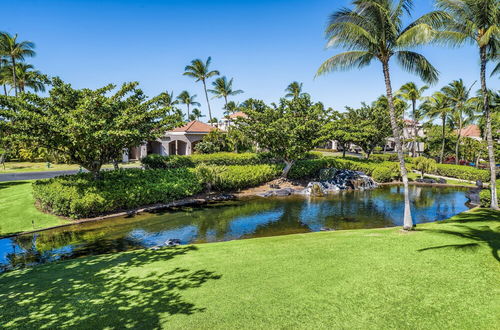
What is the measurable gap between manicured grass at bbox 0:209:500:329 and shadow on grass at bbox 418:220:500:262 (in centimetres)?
5

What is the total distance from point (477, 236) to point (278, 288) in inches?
309

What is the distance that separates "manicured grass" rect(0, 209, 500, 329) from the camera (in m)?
5.38

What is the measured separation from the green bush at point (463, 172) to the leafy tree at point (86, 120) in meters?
32.0

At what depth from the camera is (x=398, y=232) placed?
11.3 m

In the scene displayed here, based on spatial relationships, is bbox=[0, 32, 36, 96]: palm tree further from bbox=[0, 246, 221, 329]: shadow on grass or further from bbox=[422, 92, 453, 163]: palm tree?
bbox=[422, 92, 453, 163]: palm tree

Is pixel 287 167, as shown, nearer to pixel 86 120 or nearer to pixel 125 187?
pixel 125 187

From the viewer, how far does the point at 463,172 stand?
104 ft

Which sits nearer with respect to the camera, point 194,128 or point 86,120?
point 86,120

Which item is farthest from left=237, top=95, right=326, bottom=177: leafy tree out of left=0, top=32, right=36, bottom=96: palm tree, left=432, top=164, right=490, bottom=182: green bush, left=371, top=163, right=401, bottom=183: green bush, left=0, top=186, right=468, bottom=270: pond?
left=0, top=32, right=36, bottom=96: palm tree

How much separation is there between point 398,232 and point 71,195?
17.3 meters

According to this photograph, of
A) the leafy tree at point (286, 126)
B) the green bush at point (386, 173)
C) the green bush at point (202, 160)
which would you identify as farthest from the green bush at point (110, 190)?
the green bush at point (386, 173)

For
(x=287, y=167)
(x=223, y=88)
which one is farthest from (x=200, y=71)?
(x=287, y=167)

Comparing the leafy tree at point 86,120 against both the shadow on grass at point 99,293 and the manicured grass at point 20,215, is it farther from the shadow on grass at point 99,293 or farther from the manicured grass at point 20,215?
the shadow on grass at point 99,293

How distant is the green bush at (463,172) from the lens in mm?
30219
